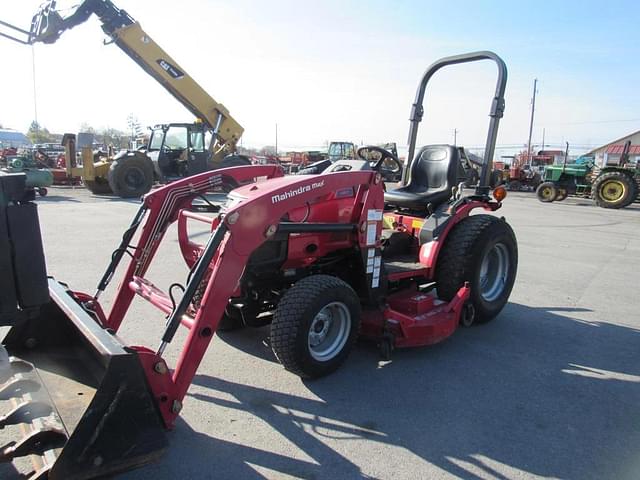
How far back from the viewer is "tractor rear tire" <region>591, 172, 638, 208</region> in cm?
1702

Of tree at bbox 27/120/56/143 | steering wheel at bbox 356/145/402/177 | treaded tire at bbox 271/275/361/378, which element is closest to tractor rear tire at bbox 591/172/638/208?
steering wheel at bbox 356/145/402/177

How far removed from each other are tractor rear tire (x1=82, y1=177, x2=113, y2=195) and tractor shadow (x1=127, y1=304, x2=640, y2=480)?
45.3 feet

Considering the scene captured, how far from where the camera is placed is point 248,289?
361cm

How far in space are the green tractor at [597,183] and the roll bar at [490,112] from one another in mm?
15210

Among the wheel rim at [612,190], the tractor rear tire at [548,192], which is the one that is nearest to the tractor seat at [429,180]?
the wheel rim at [612,190]

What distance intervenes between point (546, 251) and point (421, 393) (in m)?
6.39

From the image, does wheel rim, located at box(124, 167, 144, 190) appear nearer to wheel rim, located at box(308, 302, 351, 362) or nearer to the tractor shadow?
the tractor shadow

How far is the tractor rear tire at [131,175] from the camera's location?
47.6 ft

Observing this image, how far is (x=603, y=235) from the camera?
35.7 ft

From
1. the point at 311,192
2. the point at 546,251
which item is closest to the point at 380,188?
the point at 311,192

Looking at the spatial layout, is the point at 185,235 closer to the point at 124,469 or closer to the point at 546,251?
the point at 124,469

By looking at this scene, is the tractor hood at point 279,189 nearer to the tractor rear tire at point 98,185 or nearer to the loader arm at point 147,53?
the loader arm at point 147,53

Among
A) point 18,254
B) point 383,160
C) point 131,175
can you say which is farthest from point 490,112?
point 131,175

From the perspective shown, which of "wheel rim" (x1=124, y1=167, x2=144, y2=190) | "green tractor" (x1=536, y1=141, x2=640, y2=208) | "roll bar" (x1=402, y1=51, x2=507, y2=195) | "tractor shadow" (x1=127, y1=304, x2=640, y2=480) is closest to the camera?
"tractor shadow" (x1=127, y1=304, x2=640, y2=480)
